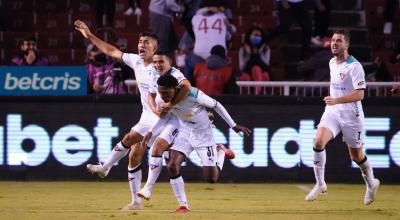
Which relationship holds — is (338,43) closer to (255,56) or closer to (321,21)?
(255,56)

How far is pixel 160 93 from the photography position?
44.2 ft

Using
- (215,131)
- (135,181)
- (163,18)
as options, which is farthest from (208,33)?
(135,181)

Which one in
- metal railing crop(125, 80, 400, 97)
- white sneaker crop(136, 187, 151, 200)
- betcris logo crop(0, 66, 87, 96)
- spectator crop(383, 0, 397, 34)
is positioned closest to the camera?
white sneaker crop(136, 187, 151, 200)

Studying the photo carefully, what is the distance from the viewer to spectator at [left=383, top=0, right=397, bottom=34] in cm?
2259

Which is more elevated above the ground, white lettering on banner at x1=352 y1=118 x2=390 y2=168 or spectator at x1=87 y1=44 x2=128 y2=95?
spectator at x1=87 y1=44 x2=128 y2=95

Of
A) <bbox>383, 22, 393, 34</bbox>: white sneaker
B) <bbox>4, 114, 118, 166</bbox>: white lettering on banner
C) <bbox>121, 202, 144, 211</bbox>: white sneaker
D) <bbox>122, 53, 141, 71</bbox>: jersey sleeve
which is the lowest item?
<bbox>4, 114, 118, 166</bbox>: white lettering on banner

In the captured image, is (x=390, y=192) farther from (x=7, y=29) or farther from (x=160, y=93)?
(x=7, y=29)

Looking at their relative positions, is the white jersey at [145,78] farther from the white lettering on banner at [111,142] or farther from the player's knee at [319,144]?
the white lettering on banner at [111,142]

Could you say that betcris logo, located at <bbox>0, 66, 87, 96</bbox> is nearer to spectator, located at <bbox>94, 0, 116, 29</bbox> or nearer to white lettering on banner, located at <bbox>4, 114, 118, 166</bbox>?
white lettering on banner, located at <bbox>4, 114, 118, 166</bbox>

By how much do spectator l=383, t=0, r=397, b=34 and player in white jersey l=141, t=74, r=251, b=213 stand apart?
9024 mm

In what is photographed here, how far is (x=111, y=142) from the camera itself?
18.4m

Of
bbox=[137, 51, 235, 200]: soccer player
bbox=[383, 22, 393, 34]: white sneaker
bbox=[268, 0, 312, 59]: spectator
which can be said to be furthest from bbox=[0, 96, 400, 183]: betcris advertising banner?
bbox=[383, 22, 393, 34]: white sneaker

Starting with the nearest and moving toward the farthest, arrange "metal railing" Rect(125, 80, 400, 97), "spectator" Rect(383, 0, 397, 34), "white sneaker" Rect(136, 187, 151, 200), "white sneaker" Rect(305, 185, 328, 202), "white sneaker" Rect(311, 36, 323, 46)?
"white sneaker" Rect(136, 187, 151, 200)
"white sneaker" Rect(305, 185, 328, 202)
"metal railing" Rect(125, 80, 400, 97)
"white sneaker" Rect(311, 36, 323, 46)
"spectator" Rect(383, 0, 397, 34)

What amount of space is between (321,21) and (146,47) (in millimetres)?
7854
